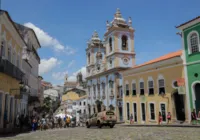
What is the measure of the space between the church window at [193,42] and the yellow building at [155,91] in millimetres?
1487

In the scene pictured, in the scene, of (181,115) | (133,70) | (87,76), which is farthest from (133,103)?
(87,76)

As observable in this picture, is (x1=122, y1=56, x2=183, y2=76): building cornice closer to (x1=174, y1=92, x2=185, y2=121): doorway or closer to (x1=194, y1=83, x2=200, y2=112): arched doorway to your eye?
(x1=194, y1=83, x2=200, y2=112): arched doorway

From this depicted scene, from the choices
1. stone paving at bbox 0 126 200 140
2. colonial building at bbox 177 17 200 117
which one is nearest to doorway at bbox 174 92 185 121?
colonial building at bbox 177 17 200 117

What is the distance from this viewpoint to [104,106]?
4172 cm

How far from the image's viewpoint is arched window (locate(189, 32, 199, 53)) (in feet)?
66.8

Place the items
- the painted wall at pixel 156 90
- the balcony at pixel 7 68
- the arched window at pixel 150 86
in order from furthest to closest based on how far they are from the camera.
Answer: the arched window at pixel 150 86 → the painted wall at pixel 156 90 → the balcony at pixel 7 68

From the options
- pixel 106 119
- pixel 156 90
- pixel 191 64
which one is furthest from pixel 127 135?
pixel 156 90

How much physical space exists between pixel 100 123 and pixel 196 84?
9.24 m

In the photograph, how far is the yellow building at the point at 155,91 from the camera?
74.3ft

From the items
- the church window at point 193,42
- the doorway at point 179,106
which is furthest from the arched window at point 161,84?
the church window at point 193,42

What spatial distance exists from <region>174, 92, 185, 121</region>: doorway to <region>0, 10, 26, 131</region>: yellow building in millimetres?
14982

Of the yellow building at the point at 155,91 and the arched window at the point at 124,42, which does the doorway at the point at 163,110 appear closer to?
the yellow building at the point at 155,91

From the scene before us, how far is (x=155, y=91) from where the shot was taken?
25.8 metres

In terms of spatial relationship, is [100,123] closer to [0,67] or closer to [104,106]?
[0,67]
